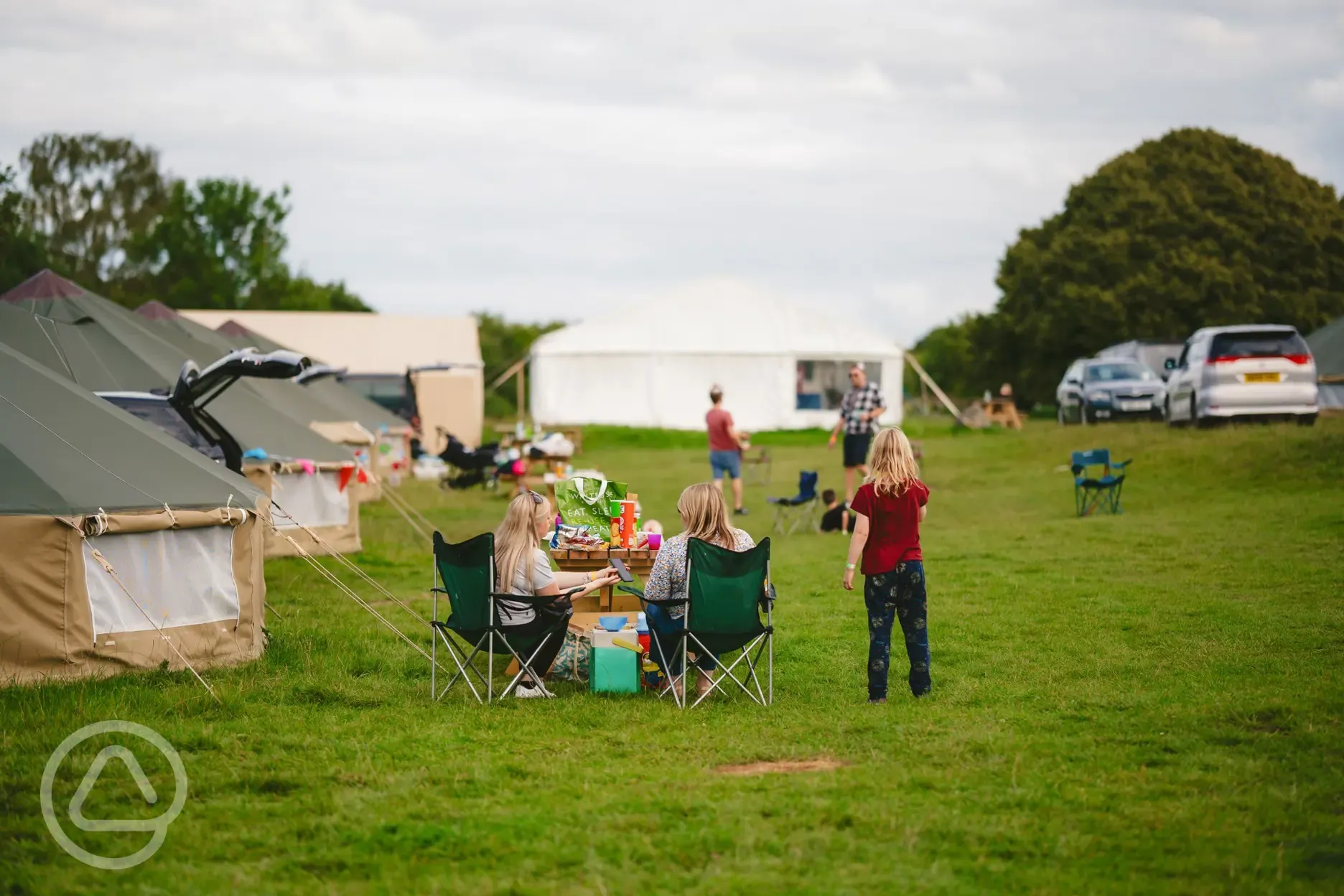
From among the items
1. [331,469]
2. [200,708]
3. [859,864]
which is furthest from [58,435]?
[331,469]

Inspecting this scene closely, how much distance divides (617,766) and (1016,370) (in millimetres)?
37306

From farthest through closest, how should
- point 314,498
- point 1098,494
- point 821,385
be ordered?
1. point 821,385
2. point 1098,494
3. point 314,498

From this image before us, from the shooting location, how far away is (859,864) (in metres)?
4.29

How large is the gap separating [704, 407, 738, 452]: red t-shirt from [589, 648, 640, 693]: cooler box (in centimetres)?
816

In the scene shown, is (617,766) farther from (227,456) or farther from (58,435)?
(227,456)

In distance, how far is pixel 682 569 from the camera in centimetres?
695

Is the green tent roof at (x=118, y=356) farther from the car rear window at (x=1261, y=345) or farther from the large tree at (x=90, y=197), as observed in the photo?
the large tree at (x=90, y=197)

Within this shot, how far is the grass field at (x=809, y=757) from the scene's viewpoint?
4.29m

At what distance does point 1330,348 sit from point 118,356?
2510 centimetres

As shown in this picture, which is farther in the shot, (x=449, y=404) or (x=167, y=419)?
(x=449, y=404)

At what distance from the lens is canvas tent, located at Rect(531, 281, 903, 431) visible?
1341 inches

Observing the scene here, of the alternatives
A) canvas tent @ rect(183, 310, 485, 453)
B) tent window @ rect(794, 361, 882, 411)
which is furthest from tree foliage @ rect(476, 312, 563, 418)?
tent window @ rect(794, 361, 882, 411)

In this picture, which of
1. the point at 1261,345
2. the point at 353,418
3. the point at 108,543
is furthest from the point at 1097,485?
the point at 353,418

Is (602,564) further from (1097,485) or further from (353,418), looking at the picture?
(353,418)
